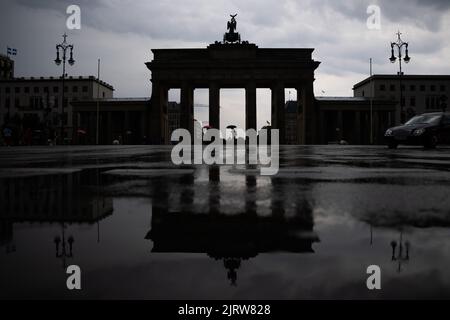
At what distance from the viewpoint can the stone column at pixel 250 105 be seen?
203ft

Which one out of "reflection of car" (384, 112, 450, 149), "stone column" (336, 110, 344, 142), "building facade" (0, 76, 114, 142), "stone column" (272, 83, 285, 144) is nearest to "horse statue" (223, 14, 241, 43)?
"stone column" (272, 83, 285, 144)

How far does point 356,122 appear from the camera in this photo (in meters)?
69.8

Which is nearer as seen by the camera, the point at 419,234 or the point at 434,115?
the point at 419,234

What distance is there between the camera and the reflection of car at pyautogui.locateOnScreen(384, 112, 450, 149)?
16.4 meters

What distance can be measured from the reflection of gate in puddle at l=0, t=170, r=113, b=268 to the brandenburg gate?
58.6 m

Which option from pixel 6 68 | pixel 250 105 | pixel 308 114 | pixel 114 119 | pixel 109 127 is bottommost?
pixel 109 127

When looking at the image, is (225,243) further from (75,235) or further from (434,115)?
(434,115)

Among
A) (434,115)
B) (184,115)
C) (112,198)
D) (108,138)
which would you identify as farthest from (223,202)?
(108,138)

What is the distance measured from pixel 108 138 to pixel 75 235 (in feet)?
245

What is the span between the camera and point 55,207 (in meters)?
2.54

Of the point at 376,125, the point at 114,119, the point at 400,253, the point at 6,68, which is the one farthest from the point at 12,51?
the point at 400,253

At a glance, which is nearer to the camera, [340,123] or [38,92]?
[340,123]

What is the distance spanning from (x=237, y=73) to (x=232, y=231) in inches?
2417

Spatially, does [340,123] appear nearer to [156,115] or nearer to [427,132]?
[156,115]
